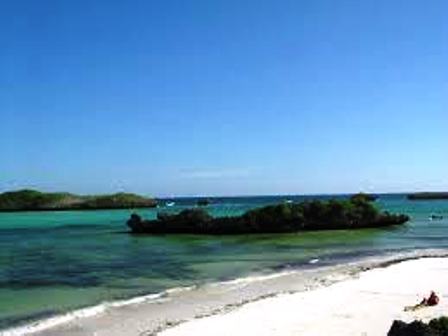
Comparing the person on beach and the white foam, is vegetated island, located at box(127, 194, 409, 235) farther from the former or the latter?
the person on beach

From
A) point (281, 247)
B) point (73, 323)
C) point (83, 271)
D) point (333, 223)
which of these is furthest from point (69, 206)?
point (73, 323)

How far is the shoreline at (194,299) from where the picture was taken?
24.2 meters

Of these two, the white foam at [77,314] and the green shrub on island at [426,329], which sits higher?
the green shrub on island at [426,329]

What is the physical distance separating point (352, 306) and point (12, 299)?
13.0 m

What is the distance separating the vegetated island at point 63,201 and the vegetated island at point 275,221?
10441cm

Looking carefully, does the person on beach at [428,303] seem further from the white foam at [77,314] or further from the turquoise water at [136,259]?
the turquoise water at [136,259]

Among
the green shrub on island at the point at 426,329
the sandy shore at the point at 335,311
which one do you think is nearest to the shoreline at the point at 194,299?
the sandy shore at the point at 335,311

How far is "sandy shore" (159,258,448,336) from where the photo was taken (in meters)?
22.5

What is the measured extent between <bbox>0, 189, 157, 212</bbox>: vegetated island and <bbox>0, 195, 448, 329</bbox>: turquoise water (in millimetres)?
104699

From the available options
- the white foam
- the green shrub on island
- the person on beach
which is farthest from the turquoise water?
the green shrub on island

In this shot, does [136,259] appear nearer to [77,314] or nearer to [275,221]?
[77,314]

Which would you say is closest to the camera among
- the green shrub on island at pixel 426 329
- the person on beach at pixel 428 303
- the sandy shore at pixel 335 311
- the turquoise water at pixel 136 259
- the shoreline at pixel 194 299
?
the green shrub on island at pixel 426 329

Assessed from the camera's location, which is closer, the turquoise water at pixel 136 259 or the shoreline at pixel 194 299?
the shoreline at pixel 194 299

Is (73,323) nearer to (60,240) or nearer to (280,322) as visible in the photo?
(280,322)
